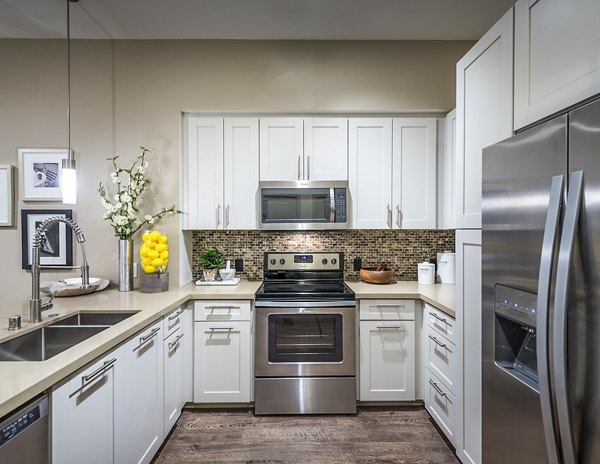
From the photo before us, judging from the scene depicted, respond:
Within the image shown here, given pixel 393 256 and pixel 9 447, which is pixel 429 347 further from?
pixel 9 447

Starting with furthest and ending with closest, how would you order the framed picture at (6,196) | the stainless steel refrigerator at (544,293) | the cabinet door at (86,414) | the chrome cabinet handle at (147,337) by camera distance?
the framed picture at (6,196) → the chrome cabinet handle at (147,337) → the cabinet door at (86,414) → the stainless steel refrigerator at (544,293)

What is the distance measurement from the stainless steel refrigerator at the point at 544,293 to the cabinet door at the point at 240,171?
1857mm

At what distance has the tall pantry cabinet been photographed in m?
1.50

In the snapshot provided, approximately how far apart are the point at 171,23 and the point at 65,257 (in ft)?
6.49

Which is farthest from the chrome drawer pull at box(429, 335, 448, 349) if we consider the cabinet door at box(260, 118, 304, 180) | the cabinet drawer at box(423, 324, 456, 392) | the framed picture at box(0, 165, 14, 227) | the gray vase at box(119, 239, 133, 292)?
the framed picture at box(0, 165, 14, 227)

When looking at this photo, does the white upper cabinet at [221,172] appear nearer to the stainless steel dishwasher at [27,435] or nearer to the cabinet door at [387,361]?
the cabinet door at [387,361]

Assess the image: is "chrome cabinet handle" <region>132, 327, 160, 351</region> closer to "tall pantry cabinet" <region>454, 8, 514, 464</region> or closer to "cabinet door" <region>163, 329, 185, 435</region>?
"cabinet door" <region>163, 329, 185, 435</region>

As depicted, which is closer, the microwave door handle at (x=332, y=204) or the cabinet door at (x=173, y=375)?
the cabinet door at (x=173, y=375)

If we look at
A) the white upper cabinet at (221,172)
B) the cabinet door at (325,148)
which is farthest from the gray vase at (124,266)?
the cabinet door at (325,148)

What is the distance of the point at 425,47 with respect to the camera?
2.83 meters

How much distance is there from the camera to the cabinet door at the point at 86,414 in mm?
1172

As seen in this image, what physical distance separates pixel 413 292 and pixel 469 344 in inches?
32.1

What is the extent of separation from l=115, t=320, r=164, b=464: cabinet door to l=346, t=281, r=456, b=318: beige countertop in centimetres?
139

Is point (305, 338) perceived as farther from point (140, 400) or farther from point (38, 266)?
point (38, 266)
